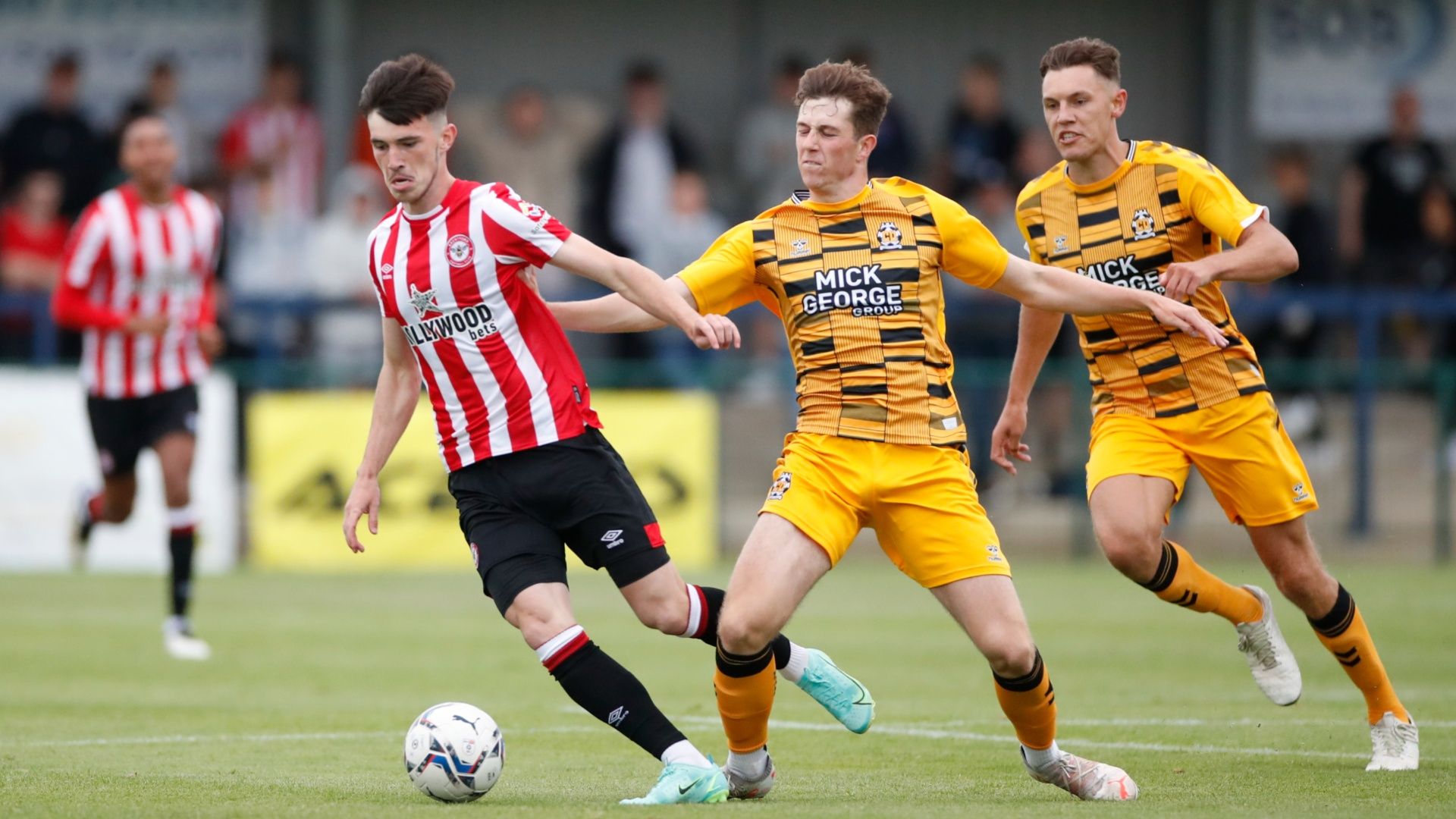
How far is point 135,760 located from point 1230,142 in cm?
1629

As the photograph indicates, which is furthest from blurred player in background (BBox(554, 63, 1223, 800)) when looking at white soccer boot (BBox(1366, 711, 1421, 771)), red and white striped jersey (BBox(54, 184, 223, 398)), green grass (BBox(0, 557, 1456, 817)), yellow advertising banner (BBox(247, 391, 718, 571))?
yellow advertising banner (BBox(247, 391, 718, 571))


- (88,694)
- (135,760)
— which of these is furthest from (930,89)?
(135,760)

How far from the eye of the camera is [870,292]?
6332mm

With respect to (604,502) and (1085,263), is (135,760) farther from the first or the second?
(1085,263)

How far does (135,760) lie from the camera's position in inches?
280

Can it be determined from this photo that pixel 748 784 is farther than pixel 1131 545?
No

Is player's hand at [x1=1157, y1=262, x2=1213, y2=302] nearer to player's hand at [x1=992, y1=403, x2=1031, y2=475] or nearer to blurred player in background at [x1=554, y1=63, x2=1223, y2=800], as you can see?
blurred player in background at [x1=554, y1=63, x2=1223, y2=800]

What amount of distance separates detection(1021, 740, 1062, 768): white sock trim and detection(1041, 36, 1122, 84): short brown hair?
7.98ft

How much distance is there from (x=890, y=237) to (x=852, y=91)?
0.48 m

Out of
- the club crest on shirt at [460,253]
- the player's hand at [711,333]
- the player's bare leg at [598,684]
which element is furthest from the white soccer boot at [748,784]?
the club crest on shirt at [460,253]

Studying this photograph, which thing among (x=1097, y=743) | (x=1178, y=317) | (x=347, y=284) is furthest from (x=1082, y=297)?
(x=347, y=284)

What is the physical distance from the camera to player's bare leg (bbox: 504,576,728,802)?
236 inches

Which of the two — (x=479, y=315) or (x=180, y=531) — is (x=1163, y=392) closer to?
(x=479, y=315)

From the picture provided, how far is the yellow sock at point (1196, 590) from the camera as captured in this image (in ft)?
24.0
